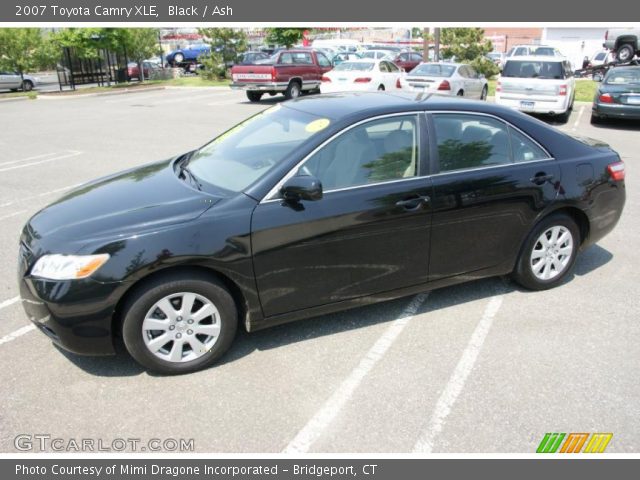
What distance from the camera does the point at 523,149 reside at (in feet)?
14.4

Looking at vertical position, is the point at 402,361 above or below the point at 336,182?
below

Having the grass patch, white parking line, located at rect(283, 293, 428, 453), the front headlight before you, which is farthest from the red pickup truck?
the front headlight

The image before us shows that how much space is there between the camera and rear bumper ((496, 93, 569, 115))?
13.7m

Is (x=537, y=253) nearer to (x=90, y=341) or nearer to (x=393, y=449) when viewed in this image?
(x=393, y=449)

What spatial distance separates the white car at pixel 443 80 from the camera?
15.5m

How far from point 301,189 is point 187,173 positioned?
3.80ft

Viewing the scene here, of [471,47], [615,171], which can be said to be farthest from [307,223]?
[471,47]

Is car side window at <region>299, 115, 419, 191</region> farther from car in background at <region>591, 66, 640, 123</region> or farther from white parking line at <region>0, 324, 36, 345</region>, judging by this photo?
car in background at <region>591, 66, 640, 123</region>

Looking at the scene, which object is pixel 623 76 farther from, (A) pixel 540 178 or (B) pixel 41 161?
(B) pixel 41 161
